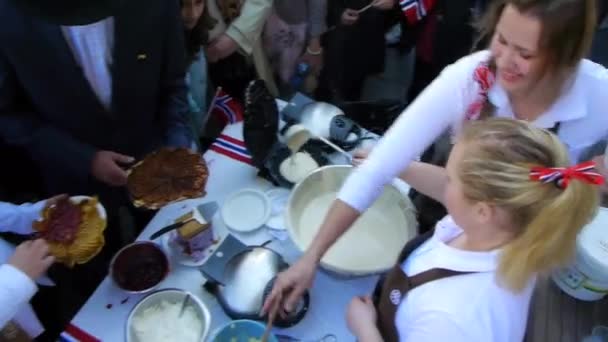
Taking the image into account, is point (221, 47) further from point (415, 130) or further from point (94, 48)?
point (415, 130)

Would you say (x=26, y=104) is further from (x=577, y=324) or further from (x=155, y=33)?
(x=577, y=324)

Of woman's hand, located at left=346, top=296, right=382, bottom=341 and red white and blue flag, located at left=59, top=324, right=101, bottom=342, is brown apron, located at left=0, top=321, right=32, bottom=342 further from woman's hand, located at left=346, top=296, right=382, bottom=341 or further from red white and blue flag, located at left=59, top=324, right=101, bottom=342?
woman's hand, located at left=346, top=296, right=382, bottom=341

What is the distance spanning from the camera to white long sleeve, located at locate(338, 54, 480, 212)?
1.30 metres

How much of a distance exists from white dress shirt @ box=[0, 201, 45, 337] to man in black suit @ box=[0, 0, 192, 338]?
0.20 meters

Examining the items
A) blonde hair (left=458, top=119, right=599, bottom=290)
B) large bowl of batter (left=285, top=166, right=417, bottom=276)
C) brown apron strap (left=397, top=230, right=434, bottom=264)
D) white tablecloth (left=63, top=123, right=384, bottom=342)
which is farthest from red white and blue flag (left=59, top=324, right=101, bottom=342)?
blonde hair (left=458, top=119, right=599, bottom=290)

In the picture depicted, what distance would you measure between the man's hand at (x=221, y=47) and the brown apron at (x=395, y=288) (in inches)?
55.3

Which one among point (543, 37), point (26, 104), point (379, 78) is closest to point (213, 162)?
point (26, 104)

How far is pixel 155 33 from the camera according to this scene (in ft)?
5.16

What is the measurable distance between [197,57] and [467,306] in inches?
59.9

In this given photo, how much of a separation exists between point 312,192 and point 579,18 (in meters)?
0.82

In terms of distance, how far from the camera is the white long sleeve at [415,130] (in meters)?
1.30

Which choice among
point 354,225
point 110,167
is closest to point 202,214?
point 110,167

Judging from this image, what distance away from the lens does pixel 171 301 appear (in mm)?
1359

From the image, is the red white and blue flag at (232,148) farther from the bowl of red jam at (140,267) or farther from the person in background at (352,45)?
the person in background at (352,45)
